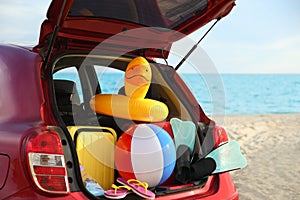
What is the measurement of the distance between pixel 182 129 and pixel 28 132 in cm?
114

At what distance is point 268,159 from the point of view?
707 cm

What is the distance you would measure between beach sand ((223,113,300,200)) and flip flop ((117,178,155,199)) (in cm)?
260

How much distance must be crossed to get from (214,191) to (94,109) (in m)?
1.05

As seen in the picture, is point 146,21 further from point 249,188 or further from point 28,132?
point 249,188

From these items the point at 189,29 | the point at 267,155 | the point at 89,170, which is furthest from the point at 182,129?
the point at 267,155

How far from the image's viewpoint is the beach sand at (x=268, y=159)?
540cm

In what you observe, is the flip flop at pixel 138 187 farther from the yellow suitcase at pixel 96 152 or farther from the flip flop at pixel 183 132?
the flip flop at pixel 183 132

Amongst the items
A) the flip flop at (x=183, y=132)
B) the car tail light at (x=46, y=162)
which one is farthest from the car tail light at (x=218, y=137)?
the car tail light at (x=46, y=162)

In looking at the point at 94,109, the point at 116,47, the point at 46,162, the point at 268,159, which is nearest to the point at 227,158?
the point at 94,109

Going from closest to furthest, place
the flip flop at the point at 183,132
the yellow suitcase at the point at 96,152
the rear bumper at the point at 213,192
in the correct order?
the rear bumper at the point at 213,192 < the yellow suitcase at the point at 96,152 < the flip flop at the point at 183,132

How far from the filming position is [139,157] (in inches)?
110

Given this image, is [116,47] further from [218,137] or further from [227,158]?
[227,158]

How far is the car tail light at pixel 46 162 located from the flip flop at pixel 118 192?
270 mm

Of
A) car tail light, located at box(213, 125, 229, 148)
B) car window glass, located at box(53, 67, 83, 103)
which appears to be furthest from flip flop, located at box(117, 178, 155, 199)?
car window glass, located at box(53, 67, 83, 103)
